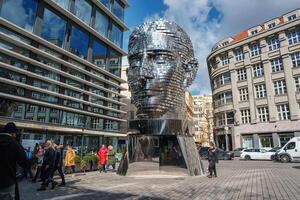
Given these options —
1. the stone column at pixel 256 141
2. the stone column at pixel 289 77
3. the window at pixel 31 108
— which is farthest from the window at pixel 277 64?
the window at pixel 31 108

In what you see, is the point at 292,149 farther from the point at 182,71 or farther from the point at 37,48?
the point at 37,48

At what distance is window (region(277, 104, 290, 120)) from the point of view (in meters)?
35.5

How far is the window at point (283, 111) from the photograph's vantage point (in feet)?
117

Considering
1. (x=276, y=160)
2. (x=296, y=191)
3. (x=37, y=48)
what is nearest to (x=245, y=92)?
(x=276, y=160)

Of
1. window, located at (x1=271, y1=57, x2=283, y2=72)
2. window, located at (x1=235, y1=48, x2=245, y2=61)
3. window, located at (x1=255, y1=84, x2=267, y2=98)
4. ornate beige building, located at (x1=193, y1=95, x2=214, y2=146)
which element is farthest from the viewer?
ornate beige building, located at (x1=193, y1=95, x2=214, y2=146)

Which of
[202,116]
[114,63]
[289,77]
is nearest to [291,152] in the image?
[289,77]

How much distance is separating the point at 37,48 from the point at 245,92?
3198cm

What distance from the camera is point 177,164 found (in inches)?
430

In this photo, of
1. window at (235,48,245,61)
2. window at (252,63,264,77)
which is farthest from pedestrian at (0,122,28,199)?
window at (235,48,245,61)

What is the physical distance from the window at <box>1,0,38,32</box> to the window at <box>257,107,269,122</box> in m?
33.0

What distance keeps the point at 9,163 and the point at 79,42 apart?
85.1 ft

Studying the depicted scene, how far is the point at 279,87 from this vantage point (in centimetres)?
3691

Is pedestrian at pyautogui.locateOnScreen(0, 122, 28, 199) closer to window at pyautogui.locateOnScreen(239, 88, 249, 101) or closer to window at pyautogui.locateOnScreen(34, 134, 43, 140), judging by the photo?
window at pyautogui.locateOnScreen(34, 134, 43, 140)

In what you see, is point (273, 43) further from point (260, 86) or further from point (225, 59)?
point (225, 59)
